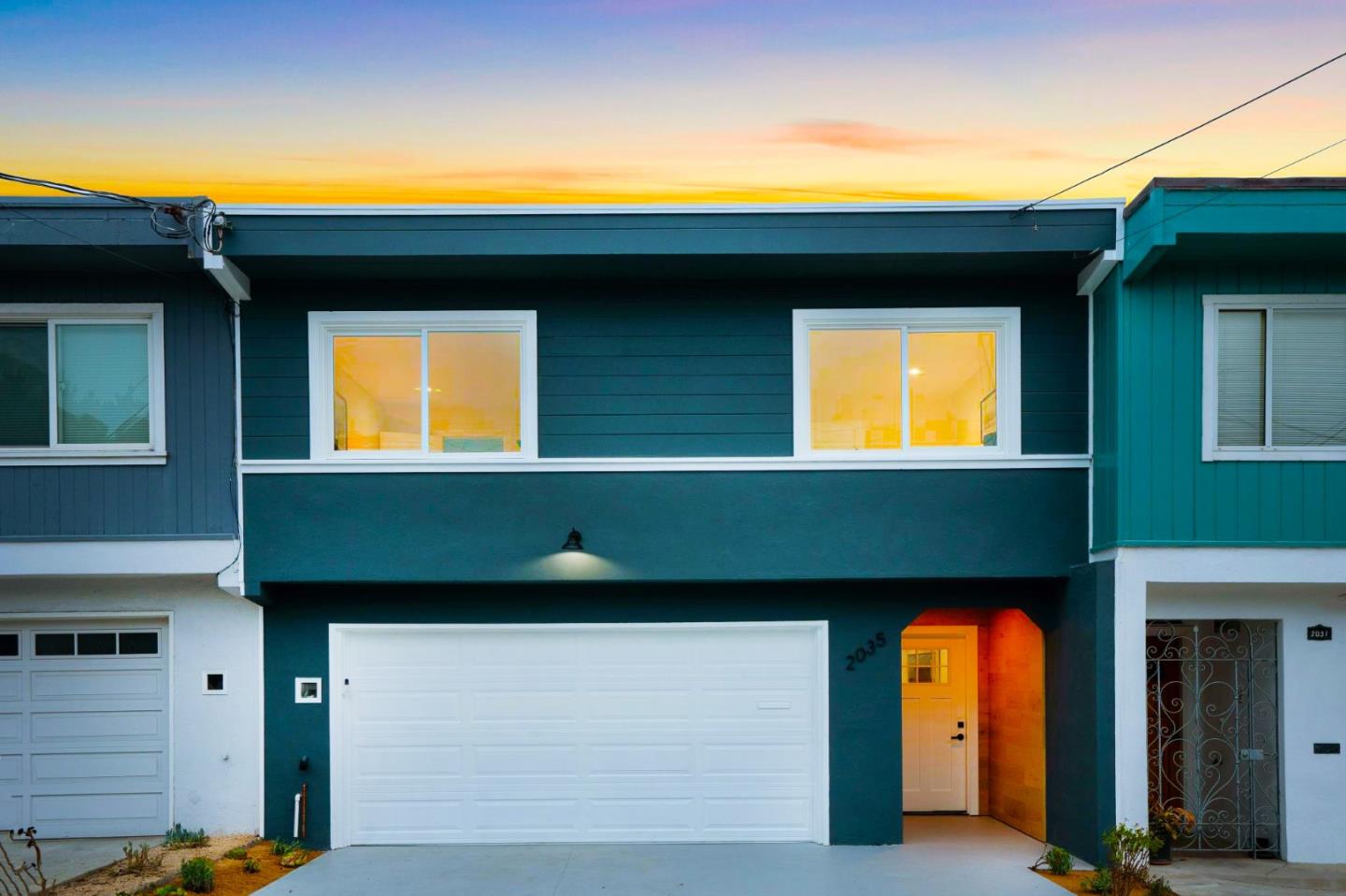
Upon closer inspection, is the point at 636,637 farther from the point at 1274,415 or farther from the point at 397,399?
the point at 1274,415

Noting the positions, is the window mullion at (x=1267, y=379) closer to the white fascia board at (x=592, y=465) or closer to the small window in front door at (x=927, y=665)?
the white fascia board at (x=592, y=465)

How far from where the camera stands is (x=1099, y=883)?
24.4ft

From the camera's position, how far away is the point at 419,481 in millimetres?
8750

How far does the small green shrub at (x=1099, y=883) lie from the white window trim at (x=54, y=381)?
26.3ft

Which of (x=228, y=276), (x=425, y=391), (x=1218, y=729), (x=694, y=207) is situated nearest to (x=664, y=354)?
(x=694, y=207)

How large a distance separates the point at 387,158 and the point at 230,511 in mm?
4047

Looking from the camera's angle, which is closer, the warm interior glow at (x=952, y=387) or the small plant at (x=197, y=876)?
the small plant at (x=197, y=876)

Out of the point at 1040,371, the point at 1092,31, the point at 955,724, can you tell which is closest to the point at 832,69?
the point at 1092,31

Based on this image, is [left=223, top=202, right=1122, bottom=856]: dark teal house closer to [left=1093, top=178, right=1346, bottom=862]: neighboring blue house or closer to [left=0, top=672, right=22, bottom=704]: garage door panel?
[left=1093, top=178, right=1346, bottom=862]: neighboring blue house

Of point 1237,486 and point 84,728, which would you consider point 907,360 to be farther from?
point 84,728

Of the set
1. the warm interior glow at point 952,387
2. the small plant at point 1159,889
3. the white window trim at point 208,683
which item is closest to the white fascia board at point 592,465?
the warm interior glow at point 952,387

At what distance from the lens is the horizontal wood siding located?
793cm

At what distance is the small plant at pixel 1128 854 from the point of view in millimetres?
7090

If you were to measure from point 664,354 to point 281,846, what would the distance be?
5.16 m
